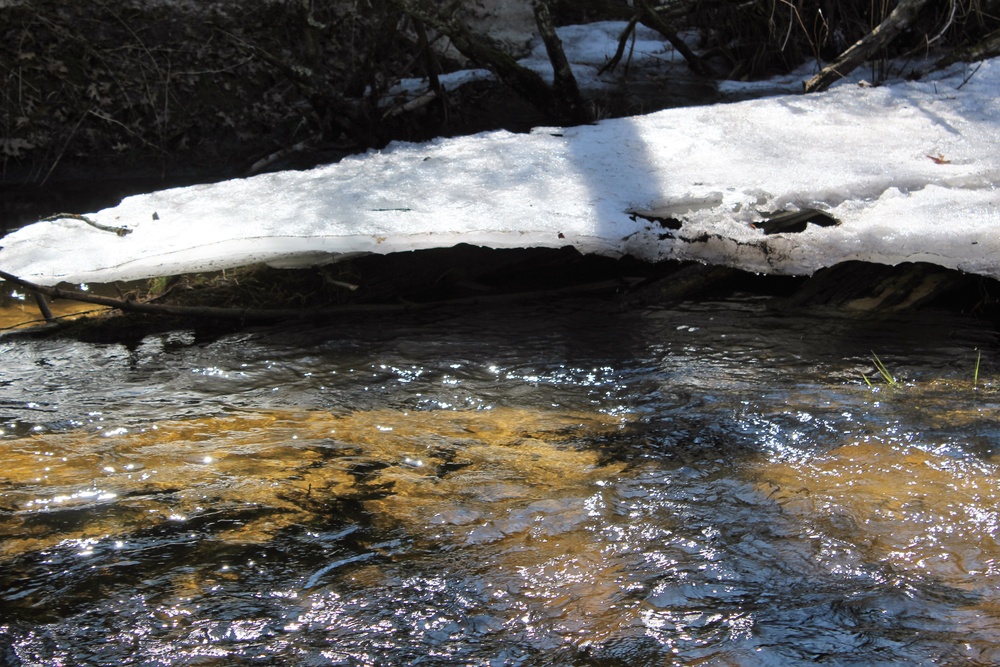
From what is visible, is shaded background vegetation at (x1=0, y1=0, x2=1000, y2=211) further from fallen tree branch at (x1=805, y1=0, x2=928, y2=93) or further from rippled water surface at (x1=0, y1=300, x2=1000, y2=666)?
rippled water surface at (x1=0, y1=300, x2=1000, y2=666)

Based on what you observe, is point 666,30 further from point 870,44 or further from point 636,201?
point 636,201

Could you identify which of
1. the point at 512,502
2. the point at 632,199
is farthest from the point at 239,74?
the point at 512,502

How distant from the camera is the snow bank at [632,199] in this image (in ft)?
12.2

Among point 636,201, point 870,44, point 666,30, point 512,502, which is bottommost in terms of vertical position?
point 512,502

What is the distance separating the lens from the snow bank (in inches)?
146

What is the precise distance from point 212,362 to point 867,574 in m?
2.88

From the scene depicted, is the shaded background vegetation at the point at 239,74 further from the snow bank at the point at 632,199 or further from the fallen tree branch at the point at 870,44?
the snow bank at the point at 632,199

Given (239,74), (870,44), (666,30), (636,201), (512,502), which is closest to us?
(512,502)

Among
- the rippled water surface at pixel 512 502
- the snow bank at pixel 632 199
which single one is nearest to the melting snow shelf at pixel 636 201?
the snow bank at pixel 632 199

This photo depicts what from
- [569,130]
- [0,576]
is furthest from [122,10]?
[0,576]

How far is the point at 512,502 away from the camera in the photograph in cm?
259

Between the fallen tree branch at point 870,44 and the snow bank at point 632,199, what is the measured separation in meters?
0.57

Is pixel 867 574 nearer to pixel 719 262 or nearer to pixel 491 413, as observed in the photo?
pixel 491 413

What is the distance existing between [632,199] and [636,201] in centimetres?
3
